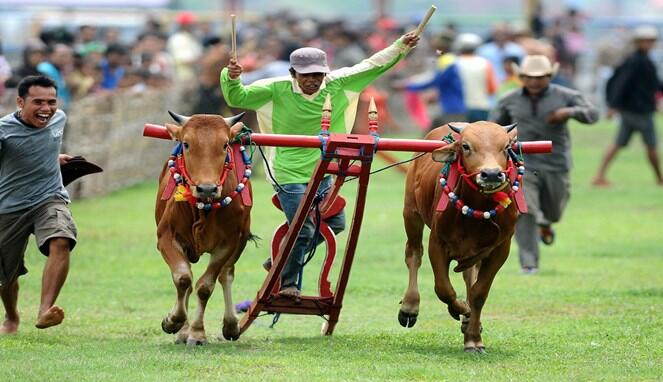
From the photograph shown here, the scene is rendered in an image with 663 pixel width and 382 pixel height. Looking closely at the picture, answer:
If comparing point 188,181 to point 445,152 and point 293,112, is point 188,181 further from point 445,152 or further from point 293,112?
point 445,152

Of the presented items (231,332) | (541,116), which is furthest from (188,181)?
(541,116)

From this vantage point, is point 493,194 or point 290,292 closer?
point 493,194

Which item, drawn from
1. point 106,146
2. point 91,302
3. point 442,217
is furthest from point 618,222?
point 442,217

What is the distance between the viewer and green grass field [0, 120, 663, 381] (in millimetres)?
10133

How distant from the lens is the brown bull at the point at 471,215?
10.4 metres

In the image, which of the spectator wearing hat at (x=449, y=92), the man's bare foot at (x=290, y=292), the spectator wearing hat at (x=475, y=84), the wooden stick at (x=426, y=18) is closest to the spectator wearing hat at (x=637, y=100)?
the spectator wearing hat at (x=475, y=84)

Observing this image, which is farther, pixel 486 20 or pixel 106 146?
pixel 486 20

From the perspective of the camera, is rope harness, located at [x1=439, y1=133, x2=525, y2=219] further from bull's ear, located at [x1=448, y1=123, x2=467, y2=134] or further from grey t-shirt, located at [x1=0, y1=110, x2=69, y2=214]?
grey t-shirt, located at [x1=0, y1=110, x2=69, y2=214]

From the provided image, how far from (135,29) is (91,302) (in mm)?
24265

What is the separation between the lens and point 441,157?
1061cm

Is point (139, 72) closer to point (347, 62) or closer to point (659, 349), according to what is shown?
point (347, 62)

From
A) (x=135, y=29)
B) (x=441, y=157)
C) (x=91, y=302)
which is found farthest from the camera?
(x=135, y=29)

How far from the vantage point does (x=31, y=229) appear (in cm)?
1163

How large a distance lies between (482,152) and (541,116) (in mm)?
4975
